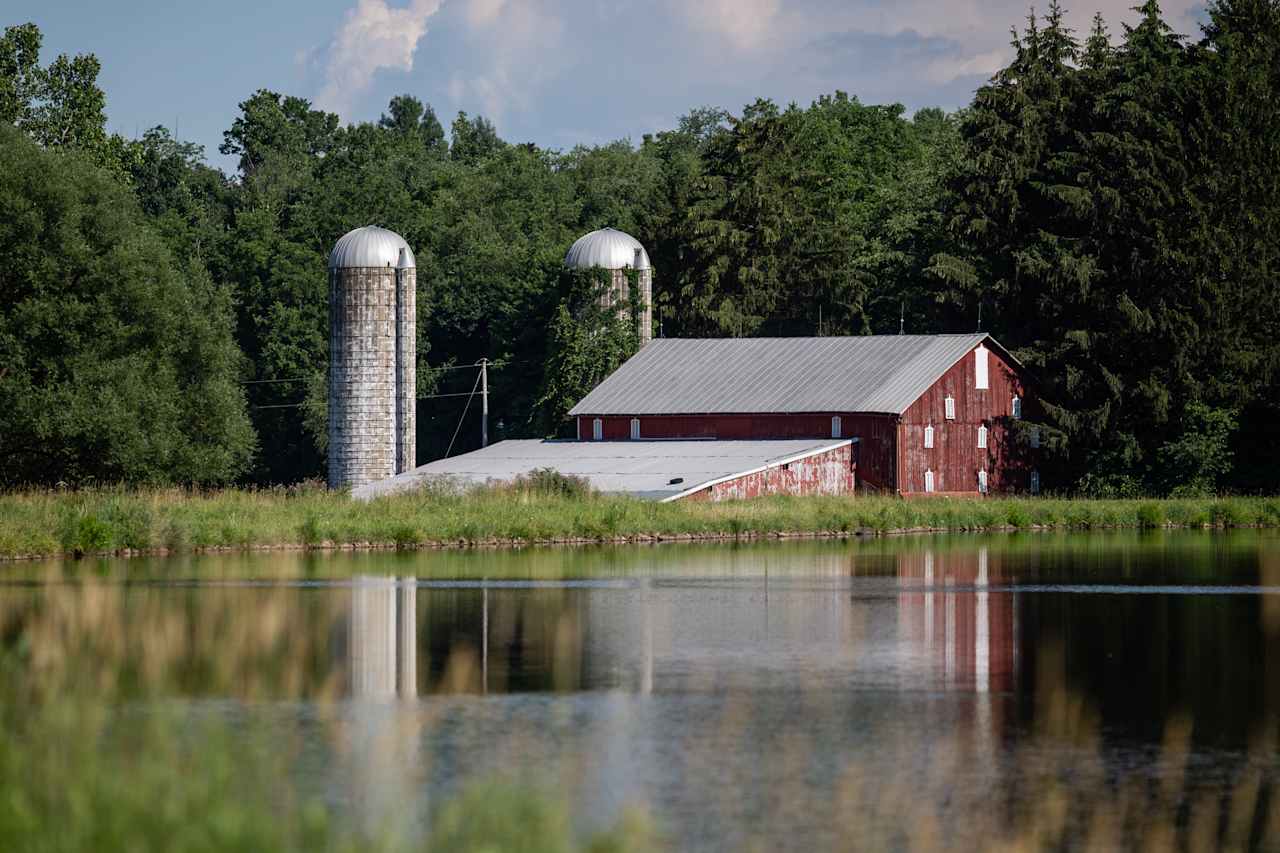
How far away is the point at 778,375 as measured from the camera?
76.5 meters

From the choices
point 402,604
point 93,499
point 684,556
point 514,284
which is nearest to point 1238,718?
point 402,604

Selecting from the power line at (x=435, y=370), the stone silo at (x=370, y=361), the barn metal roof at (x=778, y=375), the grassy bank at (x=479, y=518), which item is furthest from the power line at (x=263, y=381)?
the grassy bank at (x=479, y=518)

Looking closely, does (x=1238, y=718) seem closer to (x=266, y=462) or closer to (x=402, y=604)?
(x=402, y=604)

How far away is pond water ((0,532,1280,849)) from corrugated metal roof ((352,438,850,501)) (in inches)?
841

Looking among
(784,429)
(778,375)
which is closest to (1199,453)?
(784,429)

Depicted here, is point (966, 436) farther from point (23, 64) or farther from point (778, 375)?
point (23, 64)

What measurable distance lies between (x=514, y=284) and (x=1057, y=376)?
30723 millimetres

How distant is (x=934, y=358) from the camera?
245 feet

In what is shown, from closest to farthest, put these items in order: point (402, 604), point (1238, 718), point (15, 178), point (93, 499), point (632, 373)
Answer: point (1238, 718) < point (402, 604) < point (93, 499) < point (15, 178) < point (632, 373)

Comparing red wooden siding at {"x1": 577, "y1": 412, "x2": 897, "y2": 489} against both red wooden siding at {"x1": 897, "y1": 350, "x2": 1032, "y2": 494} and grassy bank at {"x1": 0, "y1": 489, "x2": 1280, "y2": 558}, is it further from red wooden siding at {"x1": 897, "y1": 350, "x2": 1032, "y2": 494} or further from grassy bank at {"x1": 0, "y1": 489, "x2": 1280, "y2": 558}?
grassy bank at {"x1": 0, "y1": 489, "x2": 1280, "y2": 558}

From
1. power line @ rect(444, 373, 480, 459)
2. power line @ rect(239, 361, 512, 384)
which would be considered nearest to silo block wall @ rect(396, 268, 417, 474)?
power line @ rect(444, 373, 480, 459)

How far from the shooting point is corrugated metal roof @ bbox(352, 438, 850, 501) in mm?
63375

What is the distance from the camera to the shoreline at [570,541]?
1759 inches

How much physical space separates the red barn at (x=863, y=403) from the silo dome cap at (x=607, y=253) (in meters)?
7.74
